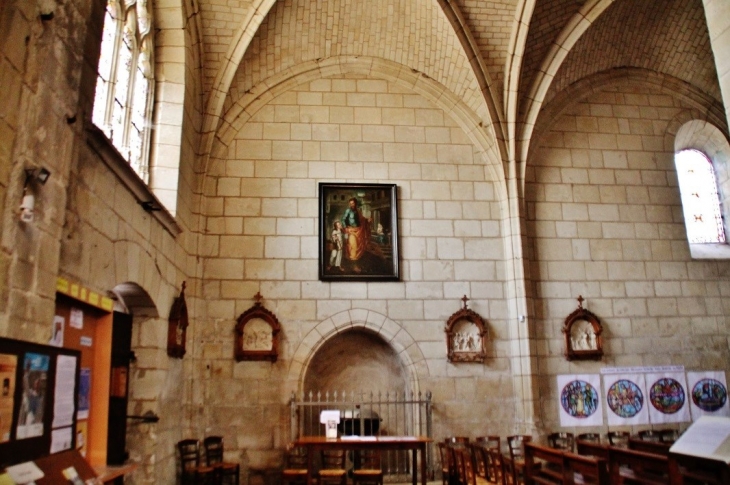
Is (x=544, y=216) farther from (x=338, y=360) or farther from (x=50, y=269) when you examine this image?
(x=50, y=269)

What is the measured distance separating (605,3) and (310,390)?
7.19 m

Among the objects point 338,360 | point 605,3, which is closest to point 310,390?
point 338,360

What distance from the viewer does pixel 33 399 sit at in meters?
3.17

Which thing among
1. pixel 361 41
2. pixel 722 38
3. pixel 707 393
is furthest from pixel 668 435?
pixel 361 41

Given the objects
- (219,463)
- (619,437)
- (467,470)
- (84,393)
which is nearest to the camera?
(84,393)

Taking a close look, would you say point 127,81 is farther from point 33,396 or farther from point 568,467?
point 568,467

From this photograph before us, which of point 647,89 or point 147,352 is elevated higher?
point 647,89

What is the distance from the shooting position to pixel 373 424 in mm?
8727

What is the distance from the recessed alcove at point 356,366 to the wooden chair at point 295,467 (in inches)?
51.5

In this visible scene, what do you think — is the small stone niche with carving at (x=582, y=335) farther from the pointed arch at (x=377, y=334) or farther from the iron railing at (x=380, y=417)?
the iron railing at (x=380, y=417)

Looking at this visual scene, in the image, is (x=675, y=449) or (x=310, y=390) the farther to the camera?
(x=310, y=390)

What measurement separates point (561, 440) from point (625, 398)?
1543 millimetres

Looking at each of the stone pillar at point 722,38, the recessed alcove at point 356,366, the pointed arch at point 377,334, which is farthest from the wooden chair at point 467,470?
the stone pillar at point 722,38

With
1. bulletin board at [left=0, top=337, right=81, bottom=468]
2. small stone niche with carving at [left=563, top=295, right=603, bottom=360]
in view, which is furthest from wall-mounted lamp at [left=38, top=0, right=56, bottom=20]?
small stone niche with carving at [left=563, top=295, right=603, bottom=360]
